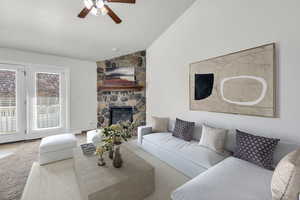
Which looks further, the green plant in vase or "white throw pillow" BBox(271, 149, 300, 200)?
the green plant in vase

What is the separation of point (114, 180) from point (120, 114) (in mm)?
3397

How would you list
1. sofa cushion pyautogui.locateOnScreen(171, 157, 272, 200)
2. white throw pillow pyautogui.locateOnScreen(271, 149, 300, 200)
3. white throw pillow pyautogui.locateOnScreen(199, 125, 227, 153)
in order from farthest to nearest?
white throw pillow pyautogui.locateOnScreen(199, 125, 227, 153)
sofa cushion pyautogui.locateOnScreen(171, 157, 272, 200)
white throw pillow pyautogui.locateOnScreen(271, 149, 300, 200)

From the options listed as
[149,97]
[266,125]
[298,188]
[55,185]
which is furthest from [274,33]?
[55,185]

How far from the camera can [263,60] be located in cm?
202

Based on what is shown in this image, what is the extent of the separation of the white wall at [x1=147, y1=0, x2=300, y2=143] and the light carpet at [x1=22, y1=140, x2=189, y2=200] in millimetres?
1260

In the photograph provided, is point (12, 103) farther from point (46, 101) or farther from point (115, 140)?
point (115, 140)

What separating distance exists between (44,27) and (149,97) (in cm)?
300

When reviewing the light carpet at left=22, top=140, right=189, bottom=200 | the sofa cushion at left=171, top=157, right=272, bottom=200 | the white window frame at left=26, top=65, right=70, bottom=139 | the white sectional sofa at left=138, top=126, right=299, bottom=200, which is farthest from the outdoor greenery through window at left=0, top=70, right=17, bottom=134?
the sofa cushion at left=171, top=157, right=272, bottom=200

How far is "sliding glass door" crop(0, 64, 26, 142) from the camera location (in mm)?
3648

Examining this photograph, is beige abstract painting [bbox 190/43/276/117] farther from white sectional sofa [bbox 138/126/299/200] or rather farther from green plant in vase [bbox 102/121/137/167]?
green plant in vase [bbox 102/121/137/167]

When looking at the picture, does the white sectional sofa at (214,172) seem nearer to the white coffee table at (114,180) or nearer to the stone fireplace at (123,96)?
the white coffee table at (114,180)

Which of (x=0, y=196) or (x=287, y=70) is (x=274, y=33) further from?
(x=0, y=196)

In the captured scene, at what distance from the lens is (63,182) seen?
2062mm

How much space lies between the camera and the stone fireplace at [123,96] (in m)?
4.46
